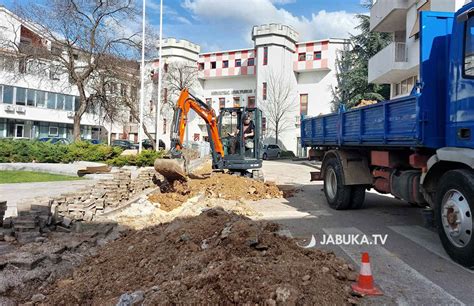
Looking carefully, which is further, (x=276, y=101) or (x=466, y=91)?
(x=276, y=101)

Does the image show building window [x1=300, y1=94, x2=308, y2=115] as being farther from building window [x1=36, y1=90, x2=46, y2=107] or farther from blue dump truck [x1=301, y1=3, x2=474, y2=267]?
blue dump truck [x1=301, y1=3, x2=474, y2=267]

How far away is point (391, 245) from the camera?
640cm

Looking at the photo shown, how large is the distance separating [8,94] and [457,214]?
1966 inches

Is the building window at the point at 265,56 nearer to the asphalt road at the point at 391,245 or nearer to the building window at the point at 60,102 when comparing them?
the building window at the point at 60,102

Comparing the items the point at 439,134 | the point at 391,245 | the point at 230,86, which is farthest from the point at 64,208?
the point at 230,86

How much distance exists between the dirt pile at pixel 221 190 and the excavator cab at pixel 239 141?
71.6 inches

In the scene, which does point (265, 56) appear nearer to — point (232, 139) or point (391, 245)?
point (232, 139)

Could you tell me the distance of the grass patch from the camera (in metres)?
15.0

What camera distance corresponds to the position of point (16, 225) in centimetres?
703

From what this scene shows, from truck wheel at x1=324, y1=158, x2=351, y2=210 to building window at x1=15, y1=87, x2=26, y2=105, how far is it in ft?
150

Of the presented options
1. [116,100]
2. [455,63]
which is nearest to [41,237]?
[455,63]

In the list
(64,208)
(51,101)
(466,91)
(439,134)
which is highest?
(51,101)

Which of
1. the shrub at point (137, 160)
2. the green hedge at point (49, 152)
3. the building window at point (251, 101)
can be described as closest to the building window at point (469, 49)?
the shrub at point (137, 160)

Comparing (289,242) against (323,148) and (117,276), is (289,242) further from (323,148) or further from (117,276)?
(323,148)
